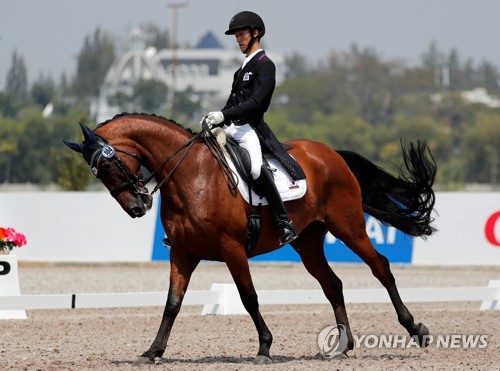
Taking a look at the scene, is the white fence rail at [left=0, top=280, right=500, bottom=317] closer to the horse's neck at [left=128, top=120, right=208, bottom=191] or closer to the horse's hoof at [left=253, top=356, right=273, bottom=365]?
the horse's neck at [left=128, top=120, right=208, bottom=191]

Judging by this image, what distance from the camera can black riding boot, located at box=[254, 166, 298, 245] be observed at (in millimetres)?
8023

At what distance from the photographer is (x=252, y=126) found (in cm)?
820

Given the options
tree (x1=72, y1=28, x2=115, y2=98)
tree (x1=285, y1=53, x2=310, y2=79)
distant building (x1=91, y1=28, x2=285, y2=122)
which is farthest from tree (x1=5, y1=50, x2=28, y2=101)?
tree (x1=285, y1=53, x2=310, y2=79)

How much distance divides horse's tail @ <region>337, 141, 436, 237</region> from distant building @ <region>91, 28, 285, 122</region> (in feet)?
334

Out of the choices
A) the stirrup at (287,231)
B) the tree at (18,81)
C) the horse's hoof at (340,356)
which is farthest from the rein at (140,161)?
the tree at (18,81)

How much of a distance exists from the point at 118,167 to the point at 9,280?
13.5ft

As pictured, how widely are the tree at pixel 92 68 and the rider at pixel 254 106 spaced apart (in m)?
119

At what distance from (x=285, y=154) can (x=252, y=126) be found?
1.24 ft

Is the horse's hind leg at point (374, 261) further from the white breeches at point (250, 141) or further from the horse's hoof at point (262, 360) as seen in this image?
the horse's hoof at point (262, 360)

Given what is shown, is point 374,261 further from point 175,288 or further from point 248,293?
point 175,288

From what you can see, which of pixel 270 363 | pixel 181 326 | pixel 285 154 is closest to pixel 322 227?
pixel 285 154

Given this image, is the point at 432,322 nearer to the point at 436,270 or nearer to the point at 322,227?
the point at 322,227

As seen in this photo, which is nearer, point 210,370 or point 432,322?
point 210,370

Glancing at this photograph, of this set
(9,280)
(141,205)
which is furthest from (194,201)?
(9,280)
